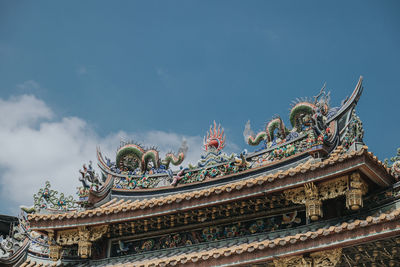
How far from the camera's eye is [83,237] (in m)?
15.1

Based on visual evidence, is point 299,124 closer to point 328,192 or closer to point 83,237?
point 328,192

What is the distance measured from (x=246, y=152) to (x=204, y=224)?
2403mm

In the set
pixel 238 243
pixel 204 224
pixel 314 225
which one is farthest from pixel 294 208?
pixel 204 224

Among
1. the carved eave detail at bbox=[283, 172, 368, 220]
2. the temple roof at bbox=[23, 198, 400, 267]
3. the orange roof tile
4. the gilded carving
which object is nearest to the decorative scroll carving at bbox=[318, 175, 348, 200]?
the carved eave detail at bbox=[283, 172, 368, 220]

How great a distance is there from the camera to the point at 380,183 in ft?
38.2

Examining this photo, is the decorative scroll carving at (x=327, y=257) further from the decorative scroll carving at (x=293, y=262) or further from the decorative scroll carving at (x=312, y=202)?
the decorative scroll carving at (x=312, y=202)

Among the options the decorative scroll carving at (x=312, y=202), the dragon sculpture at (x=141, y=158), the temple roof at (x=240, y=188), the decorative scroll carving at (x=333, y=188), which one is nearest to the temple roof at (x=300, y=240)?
the decorative scroll carving at (x=312, y=202)

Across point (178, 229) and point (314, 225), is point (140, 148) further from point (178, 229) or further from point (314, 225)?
point (314, 225)

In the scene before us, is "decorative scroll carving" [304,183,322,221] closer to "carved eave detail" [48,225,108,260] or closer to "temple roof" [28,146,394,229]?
"temple roof" [28,146,394,229]

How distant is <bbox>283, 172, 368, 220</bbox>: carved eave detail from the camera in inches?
444

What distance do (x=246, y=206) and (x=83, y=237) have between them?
4843 millimetres

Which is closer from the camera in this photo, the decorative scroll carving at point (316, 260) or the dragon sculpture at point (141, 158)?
the decorative scroll carving at point (316, 260)

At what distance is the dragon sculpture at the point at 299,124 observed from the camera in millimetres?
13125

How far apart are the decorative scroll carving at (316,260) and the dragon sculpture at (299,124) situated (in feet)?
10.4
